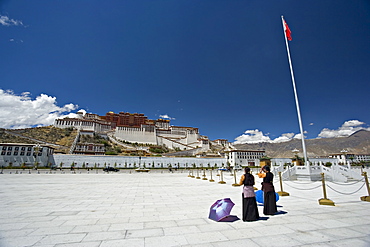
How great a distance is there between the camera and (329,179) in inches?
630

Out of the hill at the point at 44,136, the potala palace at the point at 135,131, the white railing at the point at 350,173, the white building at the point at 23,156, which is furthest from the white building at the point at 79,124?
the white railing at the point at 350,173

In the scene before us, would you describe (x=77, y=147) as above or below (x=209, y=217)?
above

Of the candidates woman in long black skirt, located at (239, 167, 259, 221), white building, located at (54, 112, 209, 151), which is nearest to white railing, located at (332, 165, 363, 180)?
woman in long black skirt, located at (239, 167, 259, 221)

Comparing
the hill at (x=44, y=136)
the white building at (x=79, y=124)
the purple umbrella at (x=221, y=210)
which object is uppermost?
the white building at (x=79, y=124)

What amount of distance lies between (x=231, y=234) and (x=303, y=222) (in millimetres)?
2072

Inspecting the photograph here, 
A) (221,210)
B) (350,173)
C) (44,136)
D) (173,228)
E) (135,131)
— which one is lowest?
(173,228)

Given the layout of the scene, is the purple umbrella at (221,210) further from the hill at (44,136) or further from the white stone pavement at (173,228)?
the hill at (44,136)

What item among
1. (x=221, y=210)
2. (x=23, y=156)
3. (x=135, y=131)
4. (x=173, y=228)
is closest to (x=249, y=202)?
(x=221, y=210)

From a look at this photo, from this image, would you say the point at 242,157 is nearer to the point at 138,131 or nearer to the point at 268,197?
the point at 138,131

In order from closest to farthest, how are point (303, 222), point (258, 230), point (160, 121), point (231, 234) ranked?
point (231, 234)
point (258, 230)
point (303, 222)
point (160, 121)

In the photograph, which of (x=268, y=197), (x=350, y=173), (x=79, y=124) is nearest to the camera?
(x=268, y=197)

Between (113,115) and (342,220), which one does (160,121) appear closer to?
(113,115)

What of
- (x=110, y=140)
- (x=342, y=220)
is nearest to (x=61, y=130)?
(x=110, y=140)

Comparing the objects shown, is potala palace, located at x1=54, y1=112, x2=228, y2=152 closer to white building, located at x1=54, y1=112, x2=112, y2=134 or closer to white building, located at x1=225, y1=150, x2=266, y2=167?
white building, located at x1=54, y1=112, x2=112, y2=134
